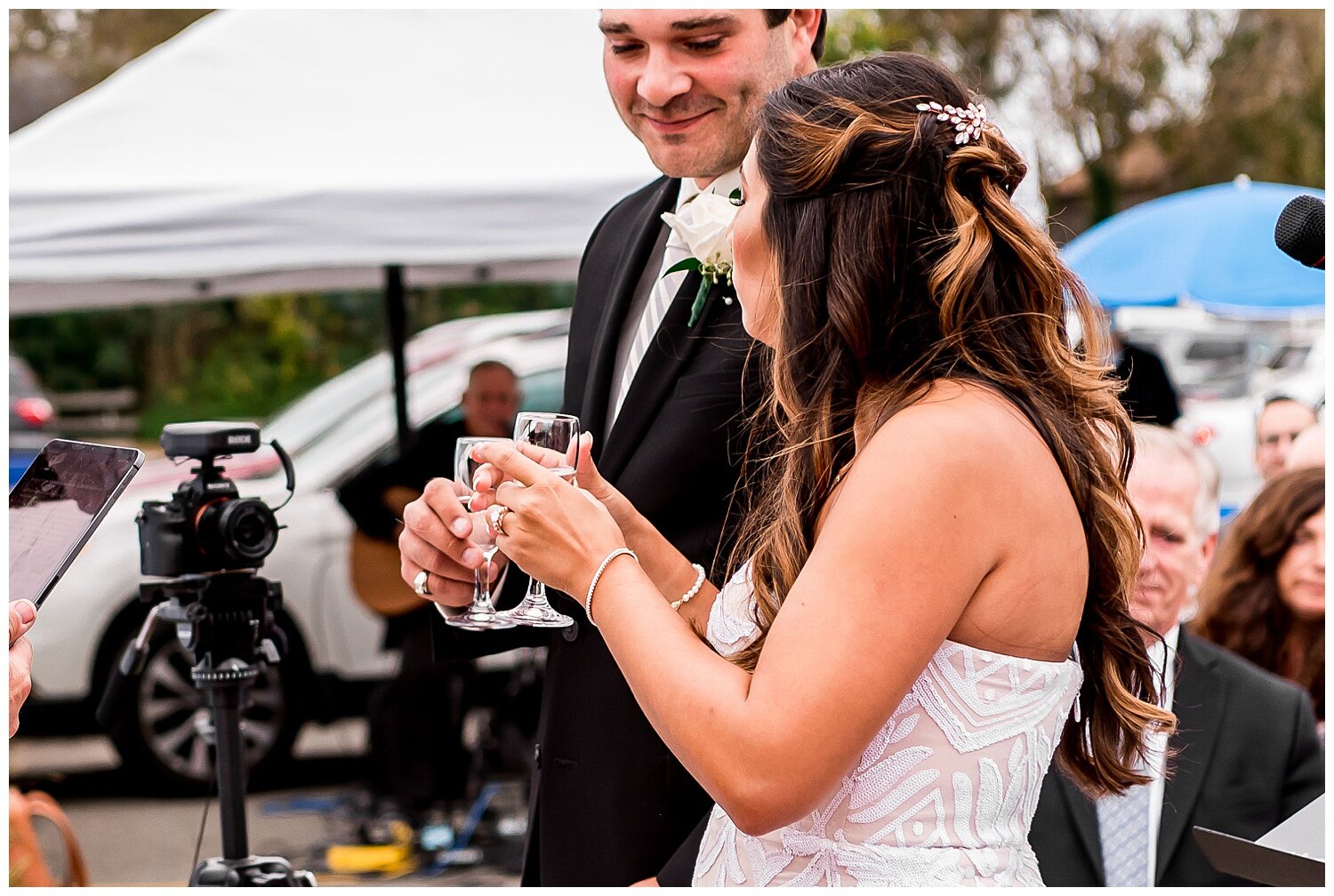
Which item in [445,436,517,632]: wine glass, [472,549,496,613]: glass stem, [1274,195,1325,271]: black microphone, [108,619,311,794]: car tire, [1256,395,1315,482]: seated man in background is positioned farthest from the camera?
[108,619,311,794]: car tire

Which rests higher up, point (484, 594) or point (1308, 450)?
point (484, 594)

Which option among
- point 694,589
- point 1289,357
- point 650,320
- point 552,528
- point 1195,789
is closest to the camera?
point 552,528

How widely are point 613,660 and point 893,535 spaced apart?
2.95 feet

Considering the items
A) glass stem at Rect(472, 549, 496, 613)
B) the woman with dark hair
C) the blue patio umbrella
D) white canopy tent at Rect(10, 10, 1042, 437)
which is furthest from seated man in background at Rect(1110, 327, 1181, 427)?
glass stem at Rect(472, 549, 496, 613)

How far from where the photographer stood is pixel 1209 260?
6.56 metres

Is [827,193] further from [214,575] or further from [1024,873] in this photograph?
[214,575]

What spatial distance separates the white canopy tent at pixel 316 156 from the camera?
4.94 meters

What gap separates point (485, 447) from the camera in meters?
1.85

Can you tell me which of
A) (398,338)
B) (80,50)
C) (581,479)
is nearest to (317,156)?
(398,338)

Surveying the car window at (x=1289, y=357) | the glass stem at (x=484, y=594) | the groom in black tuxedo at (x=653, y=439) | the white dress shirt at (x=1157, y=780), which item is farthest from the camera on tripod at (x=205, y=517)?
the car window at (x=1289, y=357)

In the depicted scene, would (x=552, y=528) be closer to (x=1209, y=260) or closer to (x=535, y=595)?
(x=535, y=595)

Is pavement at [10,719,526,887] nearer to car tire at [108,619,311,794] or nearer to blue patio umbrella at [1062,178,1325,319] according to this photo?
car tire at [108,619,311,794]

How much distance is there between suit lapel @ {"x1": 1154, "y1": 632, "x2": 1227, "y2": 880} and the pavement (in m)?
3.07

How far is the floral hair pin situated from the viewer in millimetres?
1703
